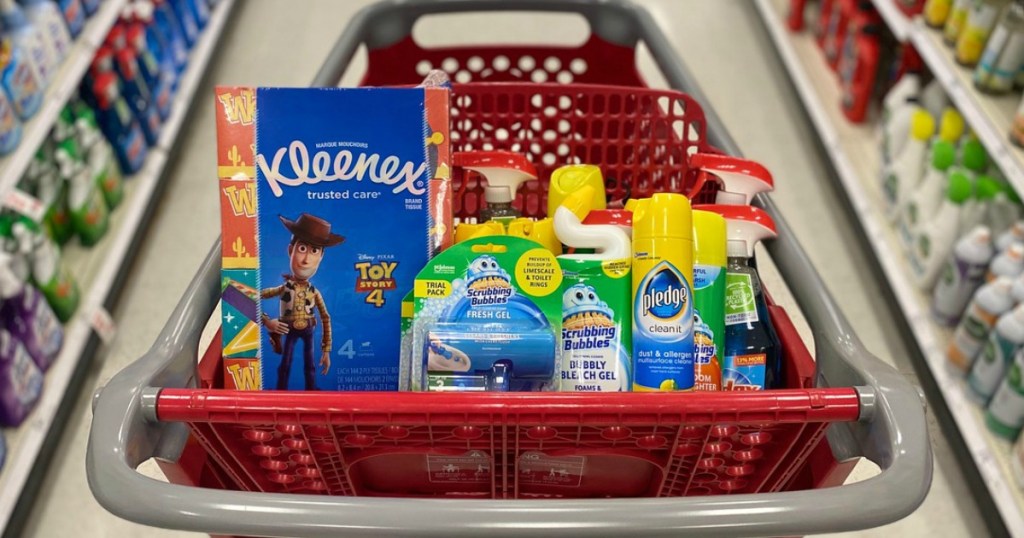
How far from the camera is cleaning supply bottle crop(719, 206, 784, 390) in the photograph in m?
1.10

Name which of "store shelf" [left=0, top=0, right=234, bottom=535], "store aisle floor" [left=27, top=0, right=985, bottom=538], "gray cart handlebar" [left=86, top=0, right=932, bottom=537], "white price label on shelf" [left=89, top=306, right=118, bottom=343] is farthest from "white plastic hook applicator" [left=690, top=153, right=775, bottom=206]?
"white price label on shelf" [left=89, top=306, right=118, bottom=343]

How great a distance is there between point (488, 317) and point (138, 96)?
2.29 meters

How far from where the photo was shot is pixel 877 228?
2703mm

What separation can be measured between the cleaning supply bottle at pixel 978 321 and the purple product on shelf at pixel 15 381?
7.19ft

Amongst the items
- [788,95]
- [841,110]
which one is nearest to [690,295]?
[841,110]

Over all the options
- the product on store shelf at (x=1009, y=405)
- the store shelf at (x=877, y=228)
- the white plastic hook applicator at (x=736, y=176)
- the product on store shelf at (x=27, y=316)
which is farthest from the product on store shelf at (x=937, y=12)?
the product on store shelf at (x=27, y=316)

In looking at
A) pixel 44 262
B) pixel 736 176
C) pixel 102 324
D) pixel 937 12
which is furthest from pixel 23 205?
pixel 937 12

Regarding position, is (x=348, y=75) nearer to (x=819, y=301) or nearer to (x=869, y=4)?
(x=869, y=4)

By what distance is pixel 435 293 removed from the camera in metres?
1.02

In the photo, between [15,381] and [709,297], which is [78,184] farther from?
[709,297]

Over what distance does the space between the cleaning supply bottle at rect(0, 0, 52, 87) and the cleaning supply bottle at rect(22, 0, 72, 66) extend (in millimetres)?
18

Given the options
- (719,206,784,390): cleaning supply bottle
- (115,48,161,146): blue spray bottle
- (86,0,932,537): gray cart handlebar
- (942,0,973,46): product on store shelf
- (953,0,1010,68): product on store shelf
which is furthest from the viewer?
(115,48,161,146): blue spray bottle

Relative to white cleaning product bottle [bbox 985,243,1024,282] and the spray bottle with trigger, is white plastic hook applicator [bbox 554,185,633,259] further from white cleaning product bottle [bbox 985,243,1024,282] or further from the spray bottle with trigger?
white cleaning product bottle [bbox 985,243,1024,282]

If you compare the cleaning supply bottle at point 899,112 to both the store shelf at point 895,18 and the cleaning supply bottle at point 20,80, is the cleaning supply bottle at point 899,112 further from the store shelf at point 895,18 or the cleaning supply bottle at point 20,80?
the cleaning supply bottle at point 20,80
